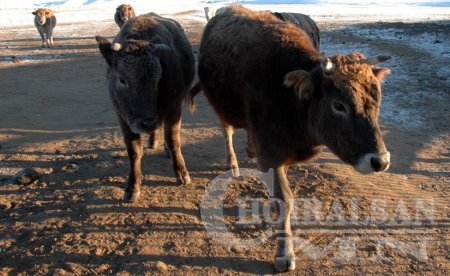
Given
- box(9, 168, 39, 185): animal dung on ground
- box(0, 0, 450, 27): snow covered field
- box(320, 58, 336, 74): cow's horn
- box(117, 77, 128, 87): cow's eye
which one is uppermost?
box(320, 58, 336, 74): cow's horn

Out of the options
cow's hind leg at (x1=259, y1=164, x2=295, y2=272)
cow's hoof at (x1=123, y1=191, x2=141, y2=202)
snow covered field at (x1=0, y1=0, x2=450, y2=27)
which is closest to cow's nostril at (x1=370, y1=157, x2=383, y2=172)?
cow's hind leg at (x1=259, y1=164, x2=295, y2=272)

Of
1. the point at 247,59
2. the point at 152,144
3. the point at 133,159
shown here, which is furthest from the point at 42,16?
the point at 247,59

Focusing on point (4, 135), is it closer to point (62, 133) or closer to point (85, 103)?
point (62, 133)

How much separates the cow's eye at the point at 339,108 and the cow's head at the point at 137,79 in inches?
81.4

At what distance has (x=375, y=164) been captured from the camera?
10.6 feet

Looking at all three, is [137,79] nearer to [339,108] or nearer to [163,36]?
[163,36]

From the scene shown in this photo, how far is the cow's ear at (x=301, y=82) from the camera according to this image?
3523 millimetres

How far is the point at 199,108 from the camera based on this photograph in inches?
370

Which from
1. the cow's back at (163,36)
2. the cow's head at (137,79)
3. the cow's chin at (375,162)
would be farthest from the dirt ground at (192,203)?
the cow's back at (163,36)

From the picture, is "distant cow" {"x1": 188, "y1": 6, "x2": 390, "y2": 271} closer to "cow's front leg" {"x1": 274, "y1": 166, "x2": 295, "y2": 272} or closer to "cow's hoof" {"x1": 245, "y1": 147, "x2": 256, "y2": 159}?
"cow's front leg" {"x1": 274, "y1": 166, "x2": 295, "y2": 272}

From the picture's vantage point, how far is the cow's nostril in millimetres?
3211

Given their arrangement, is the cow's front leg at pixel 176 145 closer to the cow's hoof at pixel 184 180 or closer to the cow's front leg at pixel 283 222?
the cow's hoof at pixel 184 180

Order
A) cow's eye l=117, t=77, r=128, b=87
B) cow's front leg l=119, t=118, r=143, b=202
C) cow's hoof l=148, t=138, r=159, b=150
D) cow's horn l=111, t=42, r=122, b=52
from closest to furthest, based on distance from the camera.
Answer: cow's horn l=111, t=42, r=122, b=52, cow's eye l=117, t=77, r=128, b=87, cow's front leg l=119, t=118, r=143, b=202, cow's hoof l=148, t=138, r=159, b=150

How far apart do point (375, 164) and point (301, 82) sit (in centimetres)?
93
